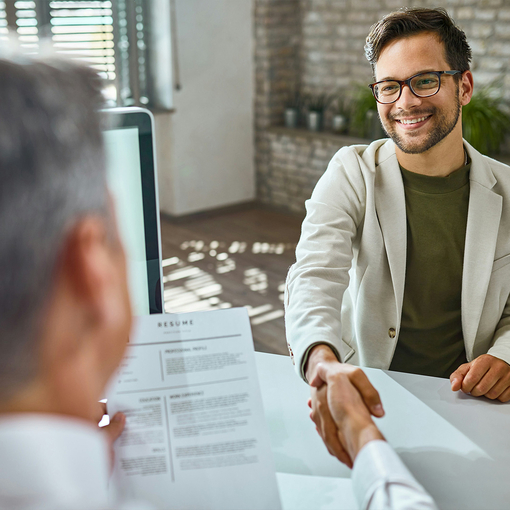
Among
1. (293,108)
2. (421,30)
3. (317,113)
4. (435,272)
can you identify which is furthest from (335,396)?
(293,108)

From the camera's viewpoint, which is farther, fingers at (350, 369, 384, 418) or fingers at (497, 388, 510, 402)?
fingers at (497, 388, 510, 402)

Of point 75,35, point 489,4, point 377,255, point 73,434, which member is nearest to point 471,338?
point 377,255

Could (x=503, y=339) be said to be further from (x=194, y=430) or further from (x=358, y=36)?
(x=358, y=36)

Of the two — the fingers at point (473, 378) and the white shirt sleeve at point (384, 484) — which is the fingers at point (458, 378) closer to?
the fingers at point (473, 378)

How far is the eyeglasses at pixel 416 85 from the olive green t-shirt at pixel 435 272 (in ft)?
0.60

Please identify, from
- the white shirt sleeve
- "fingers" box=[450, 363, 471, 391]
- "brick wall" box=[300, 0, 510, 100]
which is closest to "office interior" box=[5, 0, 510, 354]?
"brick wall" box=[300, 0, 510, 100]

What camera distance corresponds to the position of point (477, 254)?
1.20 m

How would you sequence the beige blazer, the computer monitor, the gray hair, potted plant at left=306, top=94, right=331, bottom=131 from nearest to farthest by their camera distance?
the gray hair
the computer monitor
the beige blazer
potted plant at left=306, top=94, right=331, bottom=131

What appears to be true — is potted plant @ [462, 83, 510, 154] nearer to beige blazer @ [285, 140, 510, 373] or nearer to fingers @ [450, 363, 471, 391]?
beige blazer @ [285, 140, 510, 373]

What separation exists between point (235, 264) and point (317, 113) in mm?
1455

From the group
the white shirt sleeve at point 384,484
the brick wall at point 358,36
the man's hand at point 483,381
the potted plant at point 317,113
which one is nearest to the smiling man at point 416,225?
the man's hand at point 483,381

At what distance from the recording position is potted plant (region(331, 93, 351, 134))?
4184 millimetres

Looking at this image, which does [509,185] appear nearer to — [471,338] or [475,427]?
[471,338]

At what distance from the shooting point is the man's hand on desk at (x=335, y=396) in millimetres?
713
